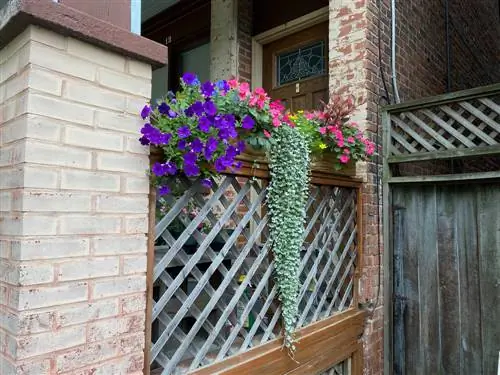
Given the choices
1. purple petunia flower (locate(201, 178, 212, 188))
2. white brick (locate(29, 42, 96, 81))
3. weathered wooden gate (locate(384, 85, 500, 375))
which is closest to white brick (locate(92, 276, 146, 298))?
purple petunia flower (locate(201, 178, 212, 188))

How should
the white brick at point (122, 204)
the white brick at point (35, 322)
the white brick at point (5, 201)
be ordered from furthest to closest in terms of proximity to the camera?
the white brick at point (122, 204) → the white brick at point (5, 201) → the white brick at point (35, 322)

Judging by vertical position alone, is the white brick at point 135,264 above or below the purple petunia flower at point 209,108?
below

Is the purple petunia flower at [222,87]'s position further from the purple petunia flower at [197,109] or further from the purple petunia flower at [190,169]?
the purple petunia flower at [190,169]

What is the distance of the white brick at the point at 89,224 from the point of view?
1.33 metres

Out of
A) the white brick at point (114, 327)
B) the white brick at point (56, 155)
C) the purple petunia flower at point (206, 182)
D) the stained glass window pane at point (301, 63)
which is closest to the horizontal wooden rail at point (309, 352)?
the white brick at point (114, 327)

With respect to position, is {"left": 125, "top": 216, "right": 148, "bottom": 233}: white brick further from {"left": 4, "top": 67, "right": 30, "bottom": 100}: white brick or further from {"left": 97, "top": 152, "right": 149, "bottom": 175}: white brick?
{"left": 4, "top": 67, "right": 30, "bottom": 100}: white brick

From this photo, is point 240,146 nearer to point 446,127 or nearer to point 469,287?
point 446,127

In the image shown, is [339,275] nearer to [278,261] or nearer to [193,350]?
[278,261]

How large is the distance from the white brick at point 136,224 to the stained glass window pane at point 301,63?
2772mm

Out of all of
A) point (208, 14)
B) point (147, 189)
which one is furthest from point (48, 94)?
point (208, 14)

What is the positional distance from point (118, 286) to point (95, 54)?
0.88 meters

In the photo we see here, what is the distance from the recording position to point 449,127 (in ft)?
9.50

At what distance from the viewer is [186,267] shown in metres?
1.71

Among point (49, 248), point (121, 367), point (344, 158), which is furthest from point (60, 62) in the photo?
point (344, 158)
